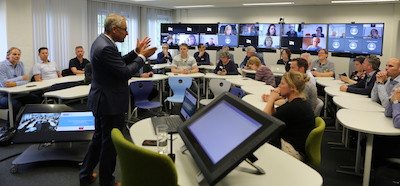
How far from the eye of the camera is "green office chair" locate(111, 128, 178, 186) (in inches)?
55.9

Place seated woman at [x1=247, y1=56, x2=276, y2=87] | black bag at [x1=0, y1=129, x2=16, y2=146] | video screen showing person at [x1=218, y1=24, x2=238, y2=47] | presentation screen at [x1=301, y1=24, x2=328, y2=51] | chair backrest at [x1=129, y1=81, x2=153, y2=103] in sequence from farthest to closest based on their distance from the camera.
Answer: video screen showing person at [x1=218, y1=24, x2=238, y2=47]
presentation screen at [x1=301, y1=24, x2=328, y2=51]
seated woman at [x1=247, y1=56, x2=276, y2=87]
chair backrest at [x1=129, y1=81, x2=153, y2=103]
black bag at [x1=0, y1=129, x2=16, y2=146]

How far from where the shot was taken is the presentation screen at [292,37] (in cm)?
944

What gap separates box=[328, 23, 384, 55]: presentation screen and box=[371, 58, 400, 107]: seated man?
5.02m

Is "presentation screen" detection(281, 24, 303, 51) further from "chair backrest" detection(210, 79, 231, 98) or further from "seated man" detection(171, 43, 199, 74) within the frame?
"chair backrest" detection(210, 79, 231, 98)

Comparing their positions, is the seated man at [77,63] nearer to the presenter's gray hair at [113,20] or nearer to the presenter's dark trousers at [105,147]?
the presenter's dark trousers at [105,147]

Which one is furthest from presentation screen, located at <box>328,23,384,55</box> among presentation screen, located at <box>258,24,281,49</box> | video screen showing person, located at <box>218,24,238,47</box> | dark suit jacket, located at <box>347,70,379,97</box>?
dark suit jacket, located at <box>347,70,379,97</box>

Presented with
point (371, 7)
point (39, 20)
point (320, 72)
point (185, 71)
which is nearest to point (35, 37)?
point (39, 20)

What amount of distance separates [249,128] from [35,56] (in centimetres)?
726

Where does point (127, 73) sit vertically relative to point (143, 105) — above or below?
above

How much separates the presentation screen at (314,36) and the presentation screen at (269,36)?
82cm

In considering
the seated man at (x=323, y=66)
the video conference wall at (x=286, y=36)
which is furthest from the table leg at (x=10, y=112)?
the video conference wall at (x=286, y=36)

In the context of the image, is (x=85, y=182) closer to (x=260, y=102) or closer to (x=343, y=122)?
(x=260, y=102)

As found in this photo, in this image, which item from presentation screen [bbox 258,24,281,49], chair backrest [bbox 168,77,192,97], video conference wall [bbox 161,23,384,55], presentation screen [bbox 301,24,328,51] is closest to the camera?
chair backrest [bbox 168,77,192,97]

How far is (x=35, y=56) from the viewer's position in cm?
736
